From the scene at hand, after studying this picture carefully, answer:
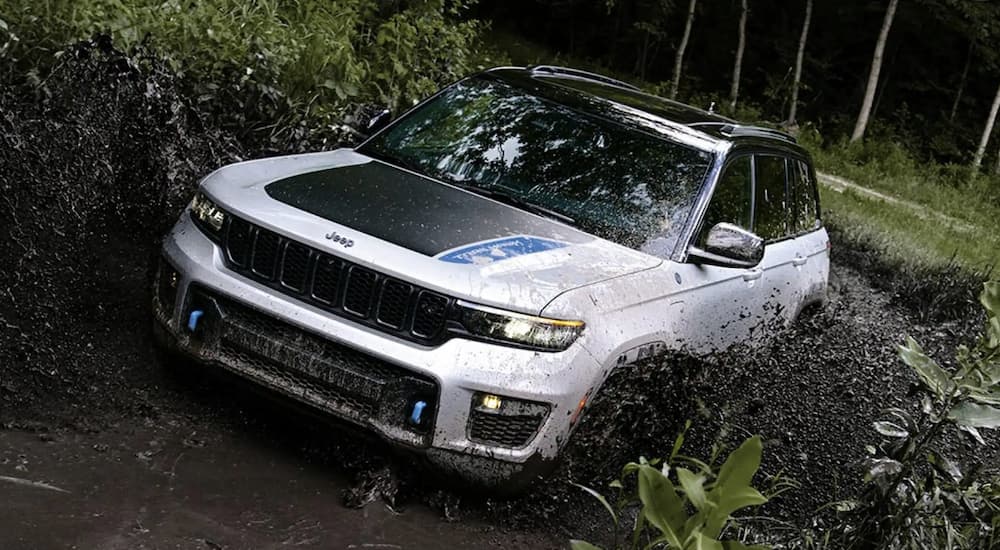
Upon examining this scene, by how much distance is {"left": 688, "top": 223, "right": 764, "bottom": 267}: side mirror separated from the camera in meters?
5.10

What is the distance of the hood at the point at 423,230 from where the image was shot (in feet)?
13.5

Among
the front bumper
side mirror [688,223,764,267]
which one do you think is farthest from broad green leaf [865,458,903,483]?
side mirror [688,223,764,267]

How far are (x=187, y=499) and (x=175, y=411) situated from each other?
74cm

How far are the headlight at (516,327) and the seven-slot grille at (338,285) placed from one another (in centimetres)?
11

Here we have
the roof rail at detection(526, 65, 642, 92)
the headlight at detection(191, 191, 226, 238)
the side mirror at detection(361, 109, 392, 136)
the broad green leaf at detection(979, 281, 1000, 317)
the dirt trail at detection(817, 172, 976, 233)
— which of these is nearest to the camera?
the broad green leaf at detection(979, 281, 1000, 317)

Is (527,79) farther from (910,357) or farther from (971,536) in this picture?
(971,536)

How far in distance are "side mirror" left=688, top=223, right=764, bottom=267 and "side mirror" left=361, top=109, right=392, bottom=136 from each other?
183 centimetres

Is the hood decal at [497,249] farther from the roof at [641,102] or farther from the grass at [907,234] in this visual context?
the grass at [907,234]

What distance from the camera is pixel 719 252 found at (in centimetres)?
521

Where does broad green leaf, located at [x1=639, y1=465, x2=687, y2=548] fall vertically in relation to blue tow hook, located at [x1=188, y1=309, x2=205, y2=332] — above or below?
above

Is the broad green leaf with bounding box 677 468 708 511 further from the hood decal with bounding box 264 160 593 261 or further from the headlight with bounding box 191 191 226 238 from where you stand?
the headlight with bounding box 191 191 226 238

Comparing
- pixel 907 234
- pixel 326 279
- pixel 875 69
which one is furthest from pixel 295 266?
pixel 875 69

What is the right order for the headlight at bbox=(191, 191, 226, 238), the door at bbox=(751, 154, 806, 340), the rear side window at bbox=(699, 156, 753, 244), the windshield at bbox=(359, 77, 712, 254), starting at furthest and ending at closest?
the door at bbox=(751, 154, 806, 340) → the rear side window at bbox=(699, 156, 753, 244) → the windshield at bbox=(359, 77, 712, 254) → the headlight at bbox=(191, 191, 226, 238)

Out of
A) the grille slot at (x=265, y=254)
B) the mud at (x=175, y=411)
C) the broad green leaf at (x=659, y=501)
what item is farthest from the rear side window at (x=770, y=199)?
the broad green leaf at (x=659, y=501)
